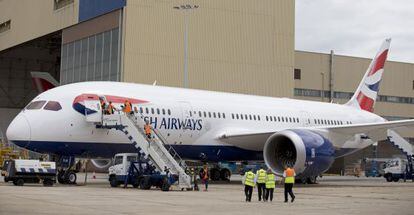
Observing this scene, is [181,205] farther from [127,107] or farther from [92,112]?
[92,112]

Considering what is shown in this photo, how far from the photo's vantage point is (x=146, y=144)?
24.1 metres

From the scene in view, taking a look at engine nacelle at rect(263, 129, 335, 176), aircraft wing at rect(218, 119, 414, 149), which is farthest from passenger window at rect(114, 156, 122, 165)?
engine nacelle at rect(263, 129, 335, 176)

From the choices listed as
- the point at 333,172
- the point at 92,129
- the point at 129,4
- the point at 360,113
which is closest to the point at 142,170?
the point at 92,129

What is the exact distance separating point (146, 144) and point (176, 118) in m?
3.47

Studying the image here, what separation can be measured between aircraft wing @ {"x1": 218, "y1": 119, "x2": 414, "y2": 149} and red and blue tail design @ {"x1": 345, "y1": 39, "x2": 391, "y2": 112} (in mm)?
8824

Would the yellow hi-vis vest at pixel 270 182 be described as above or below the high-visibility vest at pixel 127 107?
below

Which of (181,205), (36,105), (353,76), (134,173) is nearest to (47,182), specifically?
(36,105)

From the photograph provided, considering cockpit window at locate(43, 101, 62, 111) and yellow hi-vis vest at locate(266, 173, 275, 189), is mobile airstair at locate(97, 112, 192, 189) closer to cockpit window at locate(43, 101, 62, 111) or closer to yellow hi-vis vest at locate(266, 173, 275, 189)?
cockpit window at locate(43, 101, 62, 111)

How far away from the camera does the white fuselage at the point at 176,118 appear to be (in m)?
24.4

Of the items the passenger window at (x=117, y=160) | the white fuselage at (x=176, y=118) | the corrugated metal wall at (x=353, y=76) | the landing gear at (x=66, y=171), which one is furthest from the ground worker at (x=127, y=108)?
the corrugated metal wall at (x=353, y=76)

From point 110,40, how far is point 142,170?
21.3 meters

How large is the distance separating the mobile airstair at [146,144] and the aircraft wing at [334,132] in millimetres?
4870

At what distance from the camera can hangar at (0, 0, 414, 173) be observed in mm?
43438

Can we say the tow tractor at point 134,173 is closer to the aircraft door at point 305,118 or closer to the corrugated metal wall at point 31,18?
the aircraft door at point 305,118
